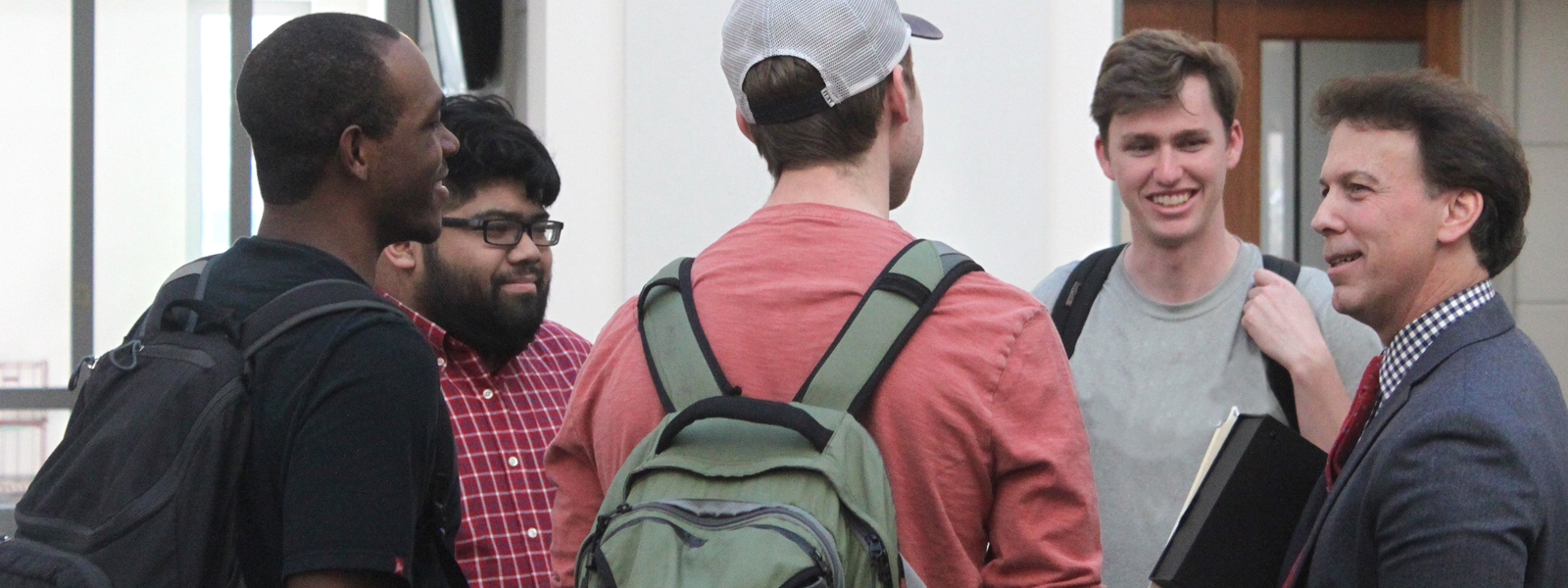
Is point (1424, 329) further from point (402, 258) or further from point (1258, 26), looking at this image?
point (1258, 26)

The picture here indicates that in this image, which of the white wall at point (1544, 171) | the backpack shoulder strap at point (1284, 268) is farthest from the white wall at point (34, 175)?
the white wall at point (1544, 171)

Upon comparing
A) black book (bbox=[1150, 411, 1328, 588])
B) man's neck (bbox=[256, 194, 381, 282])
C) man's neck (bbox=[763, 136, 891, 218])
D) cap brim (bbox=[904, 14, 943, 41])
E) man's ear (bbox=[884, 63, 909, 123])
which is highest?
cap brim (bbox=[904, 14, 943, 41])

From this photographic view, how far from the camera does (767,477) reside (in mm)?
1337

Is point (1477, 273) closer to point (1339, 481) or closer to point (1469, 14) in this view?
point (1339, 481)

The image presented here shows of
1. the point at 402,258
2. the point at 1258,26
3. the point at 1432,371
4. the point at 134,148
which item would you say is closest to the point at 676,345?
the point at 1432,371

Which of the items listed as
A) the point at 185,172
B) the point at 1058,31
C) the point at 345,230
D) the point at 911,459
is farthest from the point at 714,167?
the point at 911,459

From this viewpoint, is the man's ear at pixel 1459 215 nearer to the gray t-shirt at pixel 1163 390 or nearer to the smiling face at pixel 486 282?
the gray t-shirt at pixel 1163 390

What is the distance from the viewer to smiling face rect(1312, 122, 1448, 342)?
194cm

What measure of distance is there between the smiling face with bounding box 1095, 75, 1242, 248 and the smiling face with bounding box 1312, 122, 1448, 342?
546mm

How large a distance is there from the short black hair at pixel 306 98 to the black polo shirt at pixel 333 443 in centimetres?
16

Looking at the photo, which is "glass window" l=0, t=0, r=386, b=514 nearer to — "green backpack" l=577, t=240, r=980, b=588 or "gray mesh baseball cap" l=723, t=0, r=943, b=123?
"gray mesh baseball cap" l=723, t=0, r=943, b=123

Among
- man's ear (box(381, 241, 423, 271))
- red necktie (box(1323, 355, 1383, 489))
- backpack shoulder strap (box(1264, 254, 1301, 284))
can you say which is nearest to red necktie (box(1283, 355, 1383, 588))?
red necktie (box(1323, 355, 1383, 489))

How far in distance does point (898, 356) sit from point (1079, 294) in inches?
55.0

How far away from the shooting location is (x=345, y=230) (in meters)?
1.66
